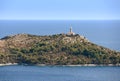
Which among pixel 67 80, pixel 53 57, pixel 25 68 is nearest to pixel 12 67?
pixel 25 68

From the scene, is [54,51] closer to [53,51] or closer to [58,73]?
[53,51]

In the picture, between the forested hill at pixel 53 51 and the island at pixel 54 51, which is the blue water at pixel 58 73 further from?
the forested hill at pixel 53 51

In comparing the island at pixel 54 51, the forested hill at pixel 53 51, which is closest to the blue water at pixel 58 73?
the island at pixel 54 51

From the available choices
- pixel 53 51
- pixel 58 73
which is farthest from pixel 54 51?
pixel 58 73

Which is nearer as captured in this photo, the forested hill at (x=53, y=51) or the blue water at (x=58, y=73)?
the blue water at (x=58, y=73)

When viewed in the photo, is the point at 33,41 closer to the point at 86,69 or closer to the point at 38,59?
the point at 38,59
